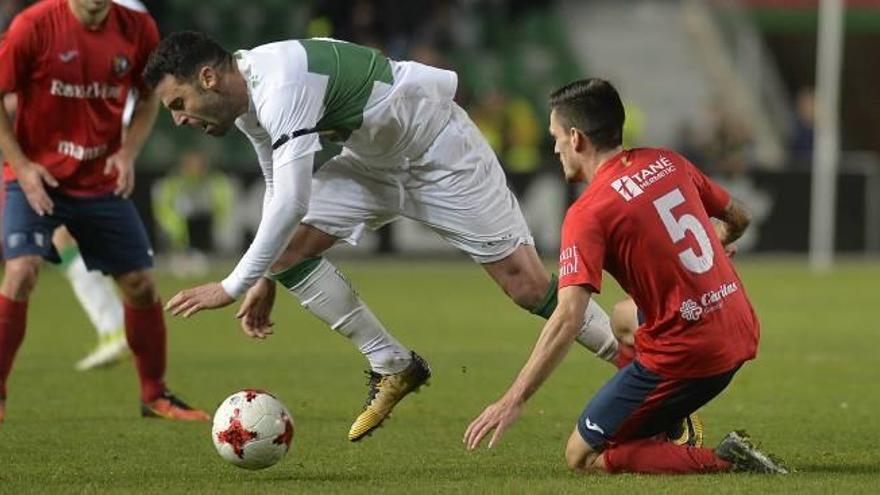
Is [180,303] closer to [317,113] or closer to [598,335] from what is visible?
[317,113]

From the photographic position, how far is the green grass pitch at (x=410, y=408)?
7039mm

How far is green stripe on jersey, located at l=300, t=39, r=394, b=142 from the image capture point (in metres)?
7.52

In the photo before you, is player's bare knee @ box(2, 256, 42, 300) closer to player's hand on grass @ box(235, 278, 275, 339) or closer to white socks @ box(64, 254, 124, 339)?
player's hand on grass @ box(235, 278, 275, 339)

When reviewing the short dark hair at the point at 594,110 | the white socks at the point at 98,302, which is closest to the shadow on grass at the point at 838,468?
the short dark hair at the point at 594,110

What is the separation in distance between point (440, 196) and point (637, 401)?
1.57m

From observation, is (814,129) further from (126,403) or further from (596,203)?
(596,203)

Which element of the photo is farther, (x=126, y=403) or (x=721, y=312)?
(x=126, y=403)

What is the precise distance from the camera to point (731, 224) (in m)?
7.41

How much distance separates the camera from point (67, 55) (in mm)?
8938

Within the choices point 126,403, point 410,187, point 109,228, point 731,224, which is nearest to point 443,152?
point 410,187

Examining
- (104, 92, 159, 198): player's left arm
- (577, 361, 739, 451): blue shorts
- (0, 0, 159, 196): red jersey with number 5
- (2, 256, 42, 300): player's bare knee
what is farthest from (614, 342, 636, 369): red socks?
(2, 256, 42, 300): player's bare knee

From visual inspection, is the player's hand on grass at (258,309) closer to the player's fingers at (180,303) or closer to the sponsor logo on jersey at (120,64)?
the player's fingers at (180,303)

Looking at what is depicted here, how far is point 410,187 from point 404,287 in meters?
11.7

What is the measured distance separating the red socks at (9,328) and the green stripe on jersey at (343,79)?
6.98 ft
